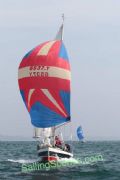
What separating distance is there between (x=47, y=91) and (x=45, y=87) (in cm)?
36

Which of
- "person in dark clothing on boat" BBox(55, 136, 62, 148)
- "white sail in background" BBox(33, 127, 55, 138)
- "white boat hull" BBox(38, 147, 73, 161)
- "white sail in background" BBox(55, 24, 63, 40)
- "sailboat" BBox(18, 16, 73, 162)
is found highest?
"white sail in background" BBox(55, 24, 63, 40)

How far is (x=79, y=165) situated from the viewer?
42.2 meters

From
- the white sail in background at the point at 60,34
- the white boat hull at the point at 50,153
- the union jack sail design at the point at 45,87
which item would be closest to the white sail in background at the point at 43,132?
the white boat hull at the point at 50,153

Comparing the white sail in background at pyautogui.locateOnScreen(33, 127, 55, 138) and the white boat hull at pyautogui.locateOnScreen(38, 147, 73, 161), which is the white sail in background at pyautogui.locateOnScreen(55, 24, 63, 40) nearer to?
the white sail in background at pyautogui.locateOnScreen(33, 127, 55, 138)

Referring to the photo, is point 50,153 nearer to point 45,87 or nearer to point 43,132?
point 43,132

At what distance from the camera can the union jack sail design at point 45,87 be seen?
39375mm

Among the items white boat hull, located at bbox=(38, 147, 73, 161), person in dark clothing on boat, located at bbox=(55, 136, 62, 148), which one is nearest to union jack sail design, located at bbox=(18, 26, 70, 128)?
white boat hull, located at bbox=(38, 147, 73, 161)

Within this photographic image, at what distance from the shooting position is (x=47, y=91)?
39688mm

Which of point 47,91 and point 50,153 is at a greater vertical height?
point 47,91

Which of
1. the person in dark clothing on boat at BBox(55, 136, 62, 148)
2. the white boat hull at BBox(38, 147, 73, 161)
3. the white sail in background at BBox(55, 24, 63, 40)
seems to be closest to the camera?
the white boat hull at BBox(38, 147, 73, 161)

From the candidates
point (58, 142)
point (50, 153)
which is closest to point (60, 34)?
point (58, 142)

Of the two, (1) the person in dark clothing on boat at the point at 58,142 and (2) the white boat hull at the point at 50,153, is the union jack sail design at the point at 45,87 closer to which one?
(2) the white boat hull at the point at 50,153

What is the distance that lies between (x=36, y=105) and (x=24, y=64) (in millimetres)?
3356

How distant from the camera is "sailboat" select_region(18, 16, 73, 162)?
129 feet
